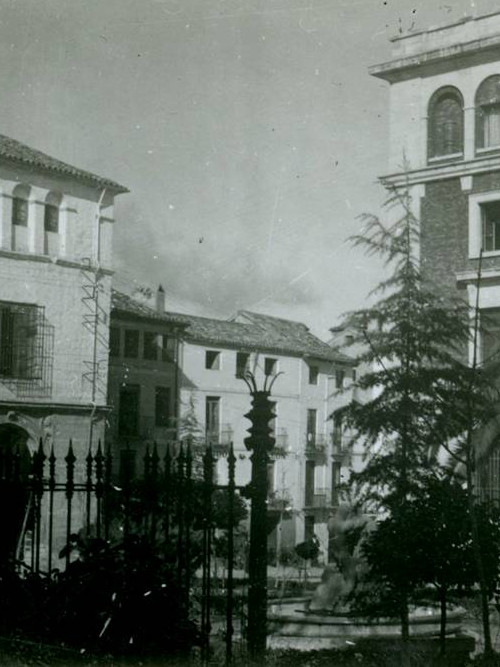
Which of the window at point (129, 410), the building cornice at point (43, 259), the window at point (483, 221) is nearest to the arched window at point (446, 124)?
the window at point (483, 221)

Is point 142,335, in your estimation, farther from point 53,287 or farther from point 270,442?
point 270,442

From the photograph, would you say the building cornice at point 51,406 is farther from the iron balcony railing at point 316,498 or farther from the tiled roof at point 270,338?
the iron balcony railing at point 316,498

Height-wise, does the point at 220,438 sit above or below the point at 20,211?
below

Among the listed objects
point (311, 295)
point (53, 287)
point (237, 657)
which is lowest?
point (237, 657)

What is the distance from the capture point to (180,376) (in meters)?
15.5

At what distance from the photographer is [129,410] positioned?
59.1ft

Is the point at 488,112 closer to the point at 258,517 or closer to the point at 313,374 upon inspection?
the point at 313,374

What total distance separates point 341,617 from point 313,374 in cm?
388

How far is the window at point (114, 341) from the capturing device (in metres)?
18.9

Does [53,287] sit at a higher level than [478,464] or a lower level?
higher

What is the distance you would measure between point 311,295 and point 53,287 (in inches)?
333

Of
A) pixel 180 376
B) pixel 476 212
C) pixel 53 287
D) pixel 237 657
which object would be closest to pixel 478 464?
pixel 476 212

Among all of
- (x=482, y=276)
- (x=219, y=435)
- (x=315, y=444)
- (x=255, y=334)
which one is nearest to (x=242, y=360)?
(x=255, y=334)

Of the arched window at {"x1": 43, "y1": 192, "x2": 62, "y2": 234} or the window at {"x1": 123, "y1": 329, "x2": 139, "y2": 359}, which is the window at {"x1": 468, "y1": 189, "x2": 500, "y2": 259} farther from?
the window at {"x1": 123, "y1": 329, "x2": 139, "y2": 359}
